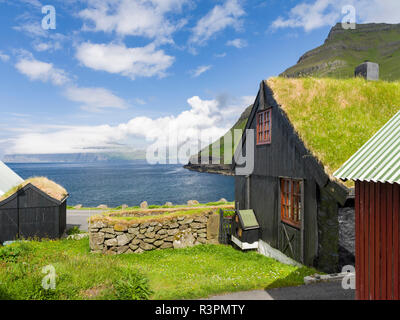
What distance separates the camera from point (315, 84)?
37.1 ft

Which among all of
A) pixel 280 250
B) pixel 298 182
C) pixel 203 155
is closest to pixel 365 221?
pixel 298 182

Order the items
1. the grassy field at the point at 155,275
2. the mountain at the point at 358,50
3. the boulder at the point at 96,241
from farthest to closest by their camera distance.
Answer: the mountain at the point at 358,50, the boulder at the point at 96,241, the grassy field at the point at 155,275

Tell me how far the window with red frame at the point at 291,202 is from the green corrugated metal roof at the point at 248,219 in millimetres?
2152

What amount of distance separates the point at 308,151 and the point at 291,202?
2.48 meters

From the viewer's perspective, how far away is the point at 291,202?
10.1 m

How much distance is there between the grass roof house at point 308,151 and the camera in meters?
8.08

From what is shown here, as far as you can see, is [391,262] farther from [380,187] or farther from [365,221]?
[380,187]

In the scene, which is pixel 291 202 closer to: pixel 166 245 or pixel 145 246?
pixel 166 245

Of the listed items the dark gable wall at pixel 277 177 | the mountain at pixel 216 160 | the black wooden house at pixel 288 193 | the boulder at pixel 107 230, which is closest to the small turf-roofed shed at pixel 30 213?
the boulder at pixel 107 230

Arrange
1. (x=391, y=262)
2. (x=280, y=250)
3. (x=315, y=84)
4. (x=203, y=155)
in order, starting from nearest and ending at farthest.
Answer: (x=391, y=262) → (x=280, y=250) → (x=315, y=84) → (x=203, y=155)

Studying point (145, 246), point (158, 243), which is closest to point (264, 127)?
point (158, 243)

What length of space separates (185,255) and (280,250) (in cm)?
466

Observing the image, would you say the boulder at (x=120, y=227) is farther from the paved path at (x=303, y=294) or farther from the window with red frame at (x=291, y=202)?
the window with red frame at (x=291, y=202)

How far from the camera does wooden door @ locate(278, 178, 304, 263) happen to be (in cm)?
918
